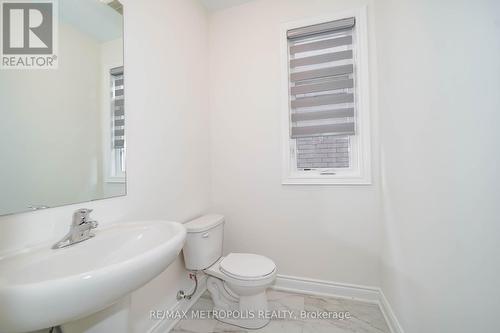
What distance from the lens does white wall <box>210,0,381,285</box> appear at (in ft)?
5.41

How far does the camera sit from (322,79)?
5.79 feet

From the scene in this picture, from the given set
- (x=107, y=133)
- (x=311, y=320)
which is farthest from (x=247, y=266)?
(x=107, y=133)

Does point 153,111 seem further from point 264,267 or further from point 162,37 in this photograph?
point 264,267

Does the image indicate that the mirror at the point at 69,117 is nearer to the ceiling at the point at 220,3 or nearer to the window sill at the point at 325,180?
the ceiling at the point at 220,3

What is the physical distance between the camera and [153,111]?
136cm

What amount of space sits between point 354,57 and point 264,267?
175 cm

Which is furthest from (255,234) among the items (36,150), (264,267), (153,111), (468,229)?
(36,150)

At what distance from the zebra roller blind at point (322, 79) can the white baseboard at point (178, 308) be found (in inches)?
59.5

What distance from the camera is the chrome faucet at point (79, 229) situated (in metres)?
0.82

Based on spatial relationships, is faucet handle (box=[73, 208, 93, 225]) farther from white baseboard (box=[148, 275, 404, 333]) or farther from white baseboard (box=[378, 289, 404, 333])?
white baseboard (box=[378, 289, 404, 333])

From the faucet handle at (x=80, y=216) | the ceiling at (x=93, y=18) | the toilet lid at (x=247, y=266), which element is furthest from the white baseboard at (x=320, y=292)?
the ceiling at (x=93, y=18)

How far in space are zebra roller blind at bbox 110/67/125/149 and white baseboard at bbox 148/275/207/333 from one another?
3.69 feet

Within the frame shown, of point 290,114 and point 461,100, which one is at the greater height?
point 290,114

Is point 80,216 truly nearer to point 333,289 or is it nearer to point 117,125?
point 117,125
